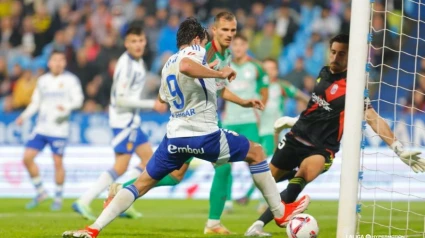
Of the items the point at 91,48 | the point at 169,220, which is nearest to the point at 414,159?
the point at 169,220

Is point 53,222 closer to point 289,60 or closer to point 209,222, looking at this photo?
point 209,222

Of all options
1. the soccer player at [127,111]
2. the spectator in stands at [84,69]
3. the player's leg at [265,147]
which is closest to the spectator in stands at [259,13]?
the spectator in stands at [84,69]

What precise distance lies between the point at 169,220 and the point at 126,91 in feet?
6.33

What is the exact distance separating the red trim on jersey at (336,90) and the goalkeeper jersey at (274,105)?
19.9 feet

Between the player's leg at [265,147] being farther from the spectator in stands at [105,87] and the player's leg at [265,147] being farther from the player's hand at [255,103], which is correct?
the player's hand at [255,103]

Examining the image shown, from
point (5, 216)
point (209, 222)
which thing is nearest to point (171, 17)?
point (5, 216)

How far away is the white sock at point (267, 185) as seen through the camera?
8.04 metres

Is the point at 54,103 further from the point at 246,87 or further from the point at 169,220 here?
the point at 169,220

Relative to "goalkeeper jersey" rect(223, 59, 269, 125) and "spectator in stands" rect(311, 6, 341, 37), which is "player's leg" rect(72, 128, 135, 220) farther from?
"spectator in stands" rect(311, 6, 341, 37)

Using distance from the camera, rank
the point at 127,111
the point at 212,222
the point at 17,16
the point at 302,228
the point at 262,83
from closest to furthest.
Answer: the point at 302,228, the point at 212,222, the point at 127,111, the point at 262,83, the point at 17,16

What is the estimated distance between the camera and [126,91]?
39.8 feet

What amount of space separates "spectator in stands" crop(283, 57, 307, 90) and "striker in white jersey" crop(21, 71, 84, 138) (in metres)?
6.06

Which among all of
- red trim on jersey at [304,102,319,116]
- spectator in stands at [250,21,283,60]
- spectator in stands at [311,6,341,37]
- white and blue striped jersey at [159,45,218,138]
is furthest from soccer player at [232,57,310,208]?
white and blue striped jersey at [159,45,218,138]

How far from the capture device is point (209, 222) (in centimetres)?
955
